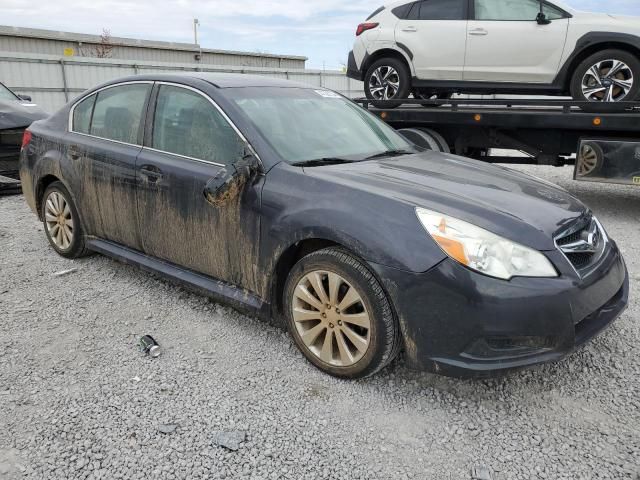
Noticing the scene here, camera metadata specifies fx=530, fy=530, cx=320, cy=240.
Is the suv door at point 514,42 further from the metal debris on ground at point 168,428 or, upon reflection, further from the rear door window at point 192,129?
the metal debris on ground at point 168,428

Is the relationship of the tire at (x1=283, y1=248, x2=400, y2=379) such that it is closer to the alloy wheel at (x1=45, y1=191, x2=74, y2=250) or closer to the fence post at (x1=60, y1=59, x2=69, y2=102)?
the alloy wheel at (x1=45, y1=191, x2=74, y2=250)

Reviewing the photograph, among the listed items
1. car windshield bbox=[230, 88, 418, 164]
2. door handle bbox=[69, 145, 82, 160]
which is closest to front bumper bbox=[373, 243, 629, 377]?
car windshield bbox=[230, 88, 418, 164]

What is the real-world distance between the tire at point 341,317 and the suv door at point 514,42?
17.5 ft

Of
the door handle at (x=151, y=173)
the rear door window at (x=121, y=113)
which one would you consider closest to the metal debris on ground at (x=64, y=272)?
the rear door window at (x=121, y=113)

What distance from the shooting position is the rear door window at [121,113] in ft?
12.1

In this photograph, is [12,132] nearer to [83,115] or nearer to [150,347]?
[83,115]

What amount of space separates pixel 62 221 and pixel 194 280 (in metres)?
1.79

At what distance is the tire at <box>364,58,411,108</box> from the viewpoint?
747 cm

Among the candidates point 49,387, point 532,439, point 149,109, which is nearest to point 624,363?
point 532,439

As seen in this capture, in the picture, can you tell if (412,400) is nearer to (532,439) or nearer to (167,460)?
(532,439)

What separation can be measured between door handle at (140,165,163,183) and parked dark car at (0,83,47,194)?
4896 mm

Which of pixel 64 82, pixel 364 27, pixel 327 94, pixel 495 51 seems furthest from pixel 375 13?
pixel 64 82

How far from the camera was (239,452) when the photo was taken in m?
2.25

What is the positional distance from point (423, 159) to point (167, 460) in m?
2.33
